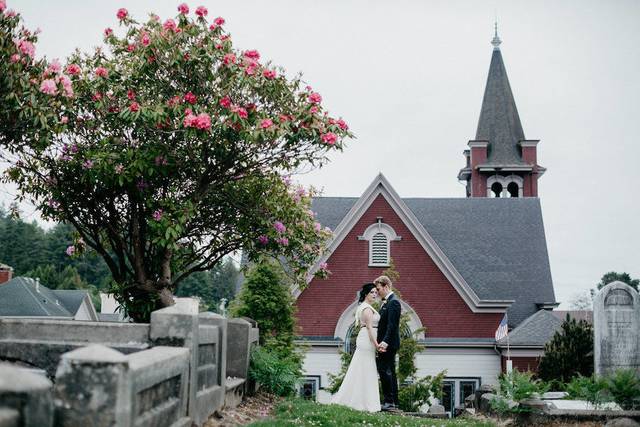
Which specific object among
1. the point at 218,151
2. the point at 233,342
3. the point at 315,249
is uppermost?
the point at 218,151

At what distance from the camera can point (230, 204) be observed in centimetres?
1399

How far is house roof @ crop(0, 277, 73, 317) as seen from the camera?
168ft

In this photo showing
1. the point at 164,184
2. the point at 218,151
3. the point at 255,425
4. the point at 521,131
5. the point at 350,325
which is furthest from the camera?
the point at 521,131

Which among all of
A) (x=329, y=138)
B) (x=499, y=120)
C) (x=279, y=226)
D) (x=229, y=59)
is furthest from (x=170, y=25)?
(x=499, y=120)

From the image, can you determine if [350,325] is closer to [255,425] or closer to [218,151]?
[218,151]

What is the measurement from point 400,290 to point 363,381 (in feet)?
62.2

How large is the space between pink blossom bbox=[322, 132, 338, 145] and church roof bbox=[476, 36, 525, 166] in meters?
37.6

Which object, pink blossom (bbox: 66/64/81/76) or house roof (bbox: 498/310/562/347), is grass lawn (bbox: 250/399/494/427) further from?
house roof (bbox: 498/310/562/347)

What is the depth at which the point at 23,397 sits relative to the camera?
403 centimetres

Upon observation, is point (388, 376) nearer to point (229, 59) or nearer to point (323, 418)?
point (323, 418)

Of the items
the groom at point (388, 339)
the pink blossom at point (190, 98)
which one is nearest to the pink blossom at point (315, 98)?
the pink blossom at point (190, 98)

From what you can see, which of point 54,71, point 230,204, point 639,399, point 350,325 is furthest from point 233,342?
point 350,325

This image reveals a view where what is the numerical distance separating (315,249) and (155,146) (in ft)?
13.6

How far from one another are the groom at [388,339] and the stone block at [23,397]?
29.6ft
